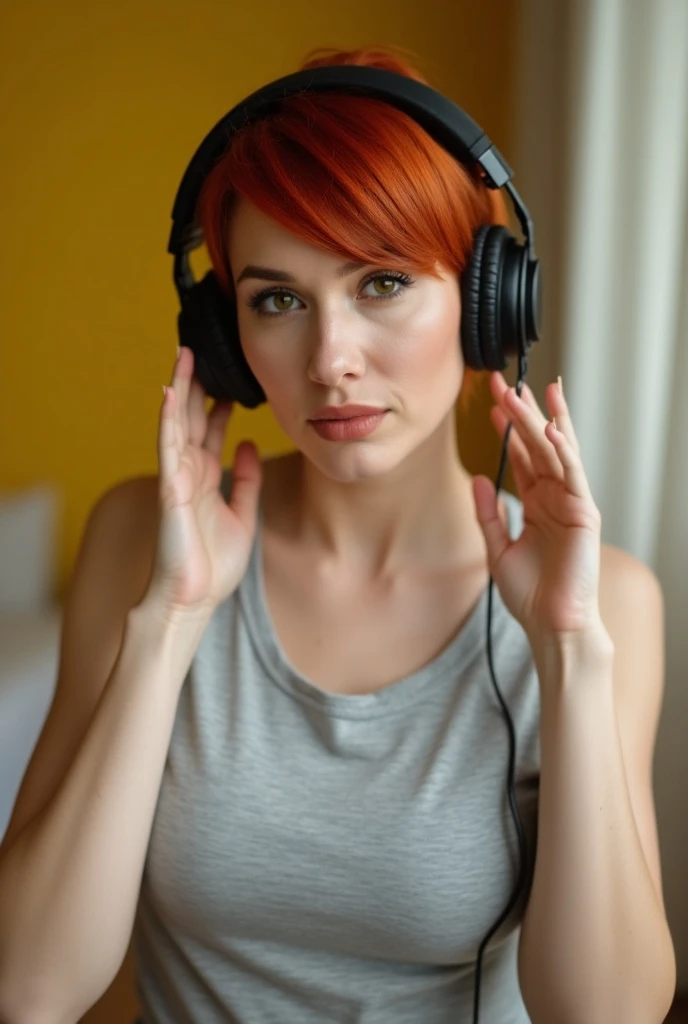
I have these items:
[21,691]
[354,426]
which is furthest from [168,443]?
[21,691]

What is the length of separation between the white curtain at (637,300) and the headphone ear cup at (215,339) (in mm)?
688

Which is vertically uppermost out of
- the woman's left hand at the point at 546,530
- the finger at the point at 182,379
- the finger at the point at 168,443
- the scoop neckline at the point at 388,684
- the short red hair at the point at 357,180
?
the short red hair at the point at 357,180

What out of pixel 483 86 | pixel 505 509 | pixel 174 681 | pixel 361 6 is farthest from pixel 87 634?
pixel 361 6

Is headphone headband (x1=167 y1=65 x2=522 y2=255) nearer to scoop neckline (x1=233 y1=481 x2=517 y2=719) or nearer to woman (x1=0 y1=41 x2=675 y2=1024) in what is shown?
woman (x1=0 y1=41 x2=675 y2=1024)

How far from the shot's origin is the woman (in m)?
0.89

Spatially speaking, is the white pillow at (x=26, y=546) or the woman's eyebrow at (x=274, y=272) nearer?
the woman's eyebrow at (x=274, y=272)

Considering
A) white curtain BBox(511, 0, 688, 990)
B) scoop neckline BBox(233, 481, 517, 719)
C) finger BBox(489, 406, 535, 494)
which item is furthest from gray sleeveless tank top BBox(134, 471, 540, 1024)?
white curtain BBox(511, 0, 688, 990)

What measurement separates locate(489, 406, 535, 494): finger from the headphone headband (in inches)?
7.6

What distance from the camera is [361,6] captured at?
223 centimetres

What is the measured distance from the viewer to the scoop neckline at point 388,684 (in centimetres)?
98

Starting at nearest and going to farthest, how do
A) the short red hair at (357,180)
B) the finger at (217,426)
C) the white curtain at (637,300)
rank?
1. the short red hair at (357,180)
2. the finger at (217,426)
3. the white curtain at (637,300)

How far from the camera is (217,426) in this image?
1.14 meters

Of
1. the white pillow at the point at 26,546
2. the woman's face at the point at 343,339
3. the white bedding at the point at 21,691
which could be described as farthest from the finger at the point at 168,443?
the white pillow at the point at 26,546

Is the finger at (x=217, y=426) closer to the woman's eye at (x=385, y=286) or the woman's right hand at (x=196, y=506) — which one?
the woman's right hand at (x=196, y=506)
